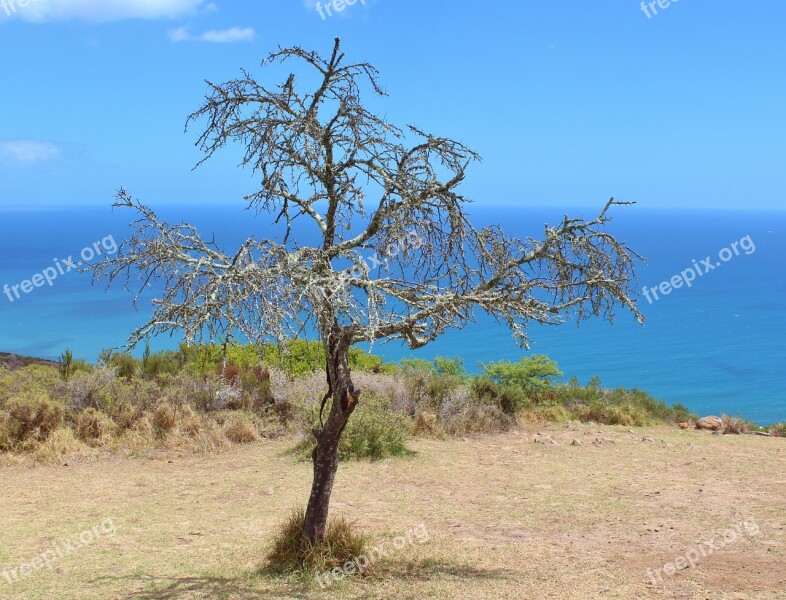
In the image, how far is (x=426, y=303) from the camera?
5730 millimetres

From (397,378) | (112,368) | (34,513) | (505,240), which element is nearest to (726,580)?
(505,240)

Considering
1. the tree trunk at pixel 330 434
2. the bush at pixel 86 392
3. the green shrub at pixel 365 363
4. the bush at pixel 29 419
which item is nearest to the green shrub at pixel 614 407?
the green shrub at pixel 365 363

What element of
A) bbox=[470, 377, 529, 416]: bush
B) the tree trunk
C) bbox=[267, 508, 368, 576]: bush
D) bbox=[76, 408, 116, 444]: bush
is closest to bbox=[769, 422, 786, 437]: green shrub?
bbox=[470, 377, 529, 416]: bush

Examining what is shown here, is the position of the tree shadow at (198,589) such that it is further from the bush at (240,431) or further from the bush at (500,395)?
the bush at (500,395)

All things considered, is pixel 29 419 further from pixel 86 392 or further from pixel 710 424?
pixel 710 424

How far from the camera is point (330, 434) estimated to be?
6184mm

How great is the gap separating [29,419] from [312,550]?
735cm

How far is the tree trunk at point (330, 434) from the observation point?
6.03 metres

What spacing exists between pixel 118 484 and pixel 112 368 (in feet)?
14.1

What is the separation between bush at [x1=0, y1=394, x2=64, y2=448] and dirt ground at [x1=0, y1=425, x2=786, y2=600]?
1074 mm

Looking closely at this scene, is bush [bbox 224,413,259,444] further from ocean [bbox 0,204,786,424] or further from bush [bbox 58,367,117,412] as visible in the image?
ocean [bbox 0,204,786,424]

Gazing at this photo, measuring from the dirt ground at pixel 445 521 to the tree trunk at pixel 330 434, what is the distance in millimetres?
525

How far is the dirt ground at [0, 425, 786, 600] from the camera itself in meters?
6.07

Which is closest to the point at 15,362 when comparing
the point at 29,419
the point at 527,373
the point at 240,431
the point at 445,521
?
the point at 29,419
